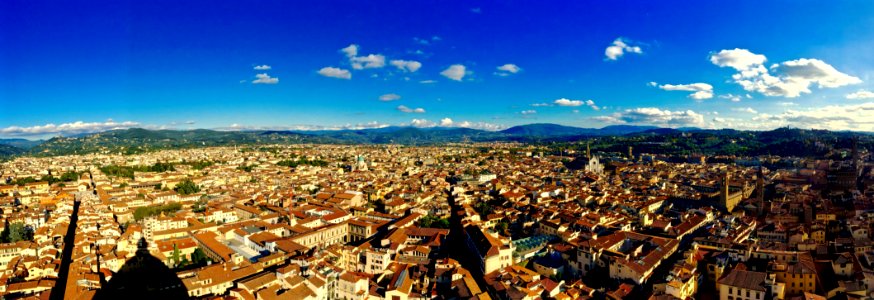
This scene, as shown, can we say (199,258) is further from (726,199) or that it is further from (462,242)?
(726,199)

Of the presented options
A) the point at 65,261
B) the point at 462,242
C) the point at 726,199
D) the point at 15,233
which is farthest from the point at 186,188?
the point at 726,199

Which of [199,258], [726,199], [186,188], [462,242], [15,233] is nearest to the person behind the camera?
[199,258]

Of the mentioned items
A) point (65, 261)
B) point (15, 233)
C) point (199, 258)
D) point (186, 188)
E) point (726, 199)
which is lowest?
point (65, 261)

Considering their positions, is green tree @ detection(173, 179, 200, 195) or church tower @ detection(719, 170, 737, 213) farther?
green tree @ detection(173, 179, 200, 195)

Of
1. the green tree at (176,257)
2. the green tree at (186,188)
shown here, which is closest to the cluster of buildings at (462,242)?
the green tree at (176,257)

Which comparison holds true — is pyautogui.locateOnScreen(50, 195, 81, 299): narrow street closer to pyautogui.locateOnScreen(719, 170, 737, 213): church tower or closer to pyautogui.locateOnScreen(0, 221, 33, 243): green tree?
pyautogui.locateOnScreen(0, 221, 33, 243): green tree

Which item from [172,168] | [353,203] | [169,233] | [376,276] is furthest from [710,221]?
[172,168]

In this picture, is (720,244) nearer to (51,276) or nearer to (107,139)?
(51,276)

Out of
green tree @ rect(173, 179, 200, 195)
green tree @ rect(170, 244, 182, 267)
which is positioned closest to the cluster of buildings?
green tree @ rect(170, 244, 182, 267)
